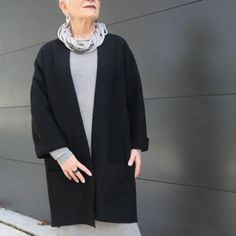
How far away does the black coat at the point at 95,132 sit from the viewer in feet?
6.49

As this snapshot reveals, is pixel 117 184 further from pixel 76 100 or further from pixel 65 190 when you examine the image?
pixel 76 100

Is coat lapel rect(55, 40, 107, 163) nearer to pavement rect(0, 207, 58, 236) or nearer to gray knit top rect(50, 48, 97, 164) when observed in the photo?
gray knit top rect(50, 48, 97, 164)

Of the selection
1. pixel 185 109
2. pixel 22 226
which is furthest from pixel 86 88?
pixel 22 226

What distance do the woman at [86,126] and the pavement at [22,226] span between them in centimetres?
211

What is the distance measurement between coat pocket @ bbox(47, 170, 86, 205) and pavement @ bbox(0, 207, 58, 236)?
6.81 feet

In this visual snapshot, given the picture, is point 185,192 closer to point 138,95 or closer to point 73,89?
point 138,95

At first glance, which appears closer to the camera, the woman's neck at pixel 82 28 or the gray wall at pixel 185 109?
the woman's neck at pixel 82 28

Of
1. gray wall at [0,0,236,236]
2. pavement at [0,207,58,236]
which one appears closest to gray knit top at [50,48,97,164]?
gray wall at [0,0,236,236]

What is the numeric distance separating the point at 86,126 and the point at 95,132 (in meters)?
0.06

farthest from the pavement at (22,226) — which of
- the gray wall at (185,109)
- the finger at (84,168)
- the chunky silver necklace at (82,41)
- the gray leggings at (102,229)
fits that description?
the chunky silver necklace at (82,41)

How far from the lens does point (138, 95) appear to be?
2121mm

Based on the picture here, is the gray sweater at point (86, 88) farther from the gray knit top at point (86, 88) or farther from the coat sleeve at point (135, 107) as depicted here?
the coat sleeve at point (135, 107)

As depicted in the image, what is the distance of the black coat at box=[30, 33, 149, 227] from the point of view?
198 centimetres

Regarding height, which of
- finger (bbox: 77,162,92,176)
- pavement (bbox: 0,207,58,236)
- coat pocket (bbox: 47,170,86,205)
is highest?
finger (bbox: 77,162,92,176)
